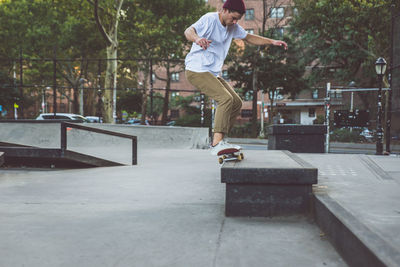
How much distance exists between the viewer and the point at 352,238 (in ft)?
6.25

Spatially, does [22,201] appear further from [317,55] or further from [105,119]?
[317,55]

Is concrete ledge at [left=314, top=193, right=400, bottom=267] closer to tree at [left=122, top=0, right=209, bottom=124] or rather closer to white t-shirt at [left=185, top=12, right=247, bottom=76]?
white t-shirt at [left=185, top=12, right=247, bottom=76]

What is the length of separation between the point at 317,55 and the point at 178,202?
27657mm

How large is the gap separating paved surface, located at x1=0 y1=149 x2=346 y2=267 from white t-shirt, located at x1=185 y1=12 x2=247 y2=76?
1582mm

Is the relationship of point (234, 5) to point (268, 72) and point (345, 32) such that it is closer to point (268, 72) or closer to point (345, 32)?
point (268, 72)

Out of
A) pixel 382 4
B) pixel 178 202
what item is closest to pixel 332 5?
pixel 382 4

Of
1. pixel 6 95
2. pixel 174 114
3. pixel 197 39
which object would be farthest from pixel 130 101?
pixel 197 39

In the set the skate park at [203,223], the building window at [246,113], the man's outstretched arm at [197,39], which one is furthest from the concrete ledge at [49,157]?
the building window at [246,113]

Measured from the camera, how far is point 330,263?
6.81ft

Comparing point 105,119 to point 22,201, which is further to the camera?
point 105,119

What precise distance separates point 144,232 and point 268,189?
3.84 feet

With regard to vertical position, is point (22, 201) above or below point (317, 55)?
below

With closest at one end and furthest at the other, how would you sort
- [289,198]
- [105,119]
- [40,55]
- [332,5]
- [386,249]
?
[386,249] → [289,198] → [105,119] → [332,5] → [40,55]

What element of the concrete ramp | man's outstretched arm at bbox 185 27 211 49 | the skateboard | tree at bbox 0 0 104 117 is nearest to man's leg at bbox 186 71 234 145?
the skateboard
